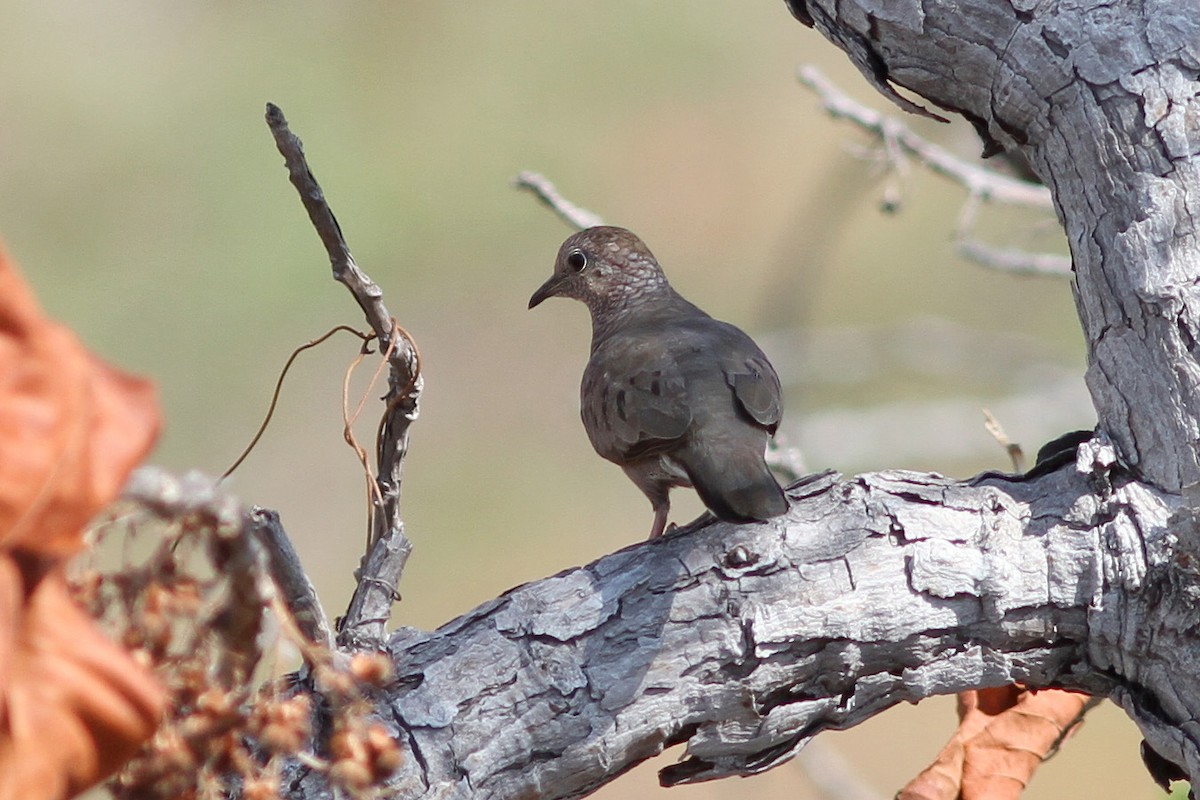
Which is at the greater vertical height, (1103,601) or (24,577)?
(1103,601)

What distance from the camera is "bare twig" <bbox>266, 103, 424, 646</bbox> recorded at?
1.86m

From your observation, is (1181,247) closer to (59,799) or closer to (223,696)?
(223,696)

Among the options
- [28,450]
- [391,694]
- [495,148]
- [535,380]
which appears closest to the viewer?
[28,450]

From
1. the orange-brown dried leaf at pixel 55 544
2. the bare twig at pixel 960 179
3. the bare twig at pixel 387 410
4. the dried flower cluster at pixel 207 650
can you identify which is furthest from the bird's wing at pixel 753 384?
the orange-brown dried leaf at pixel 55 544

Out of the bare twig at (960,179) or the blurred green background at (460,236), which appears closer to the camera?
the bare twig at (960,179)

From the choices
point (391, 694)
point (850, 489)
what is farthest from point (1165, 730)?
point (391, 694)

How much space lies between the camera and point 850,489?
224cm

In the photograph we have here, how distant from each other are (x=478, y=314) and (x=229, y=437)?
215 cm

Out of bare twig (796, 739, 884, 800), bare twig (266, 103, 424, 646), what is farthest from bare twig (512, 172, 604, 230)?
bare twig (796, 739, 884, 800)

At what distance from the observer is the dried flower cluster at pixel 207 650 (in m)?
1.20

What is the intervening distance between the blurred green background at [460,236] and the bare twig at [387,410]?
447cm

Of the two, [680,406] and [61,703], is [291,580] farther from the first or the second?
[680,406]

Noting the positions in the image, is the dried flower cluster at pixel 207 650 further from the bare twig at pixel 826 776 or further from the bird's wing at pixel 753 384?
the bare twig at pixel 826 776

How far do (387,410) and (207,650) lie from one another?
33.4 inches
